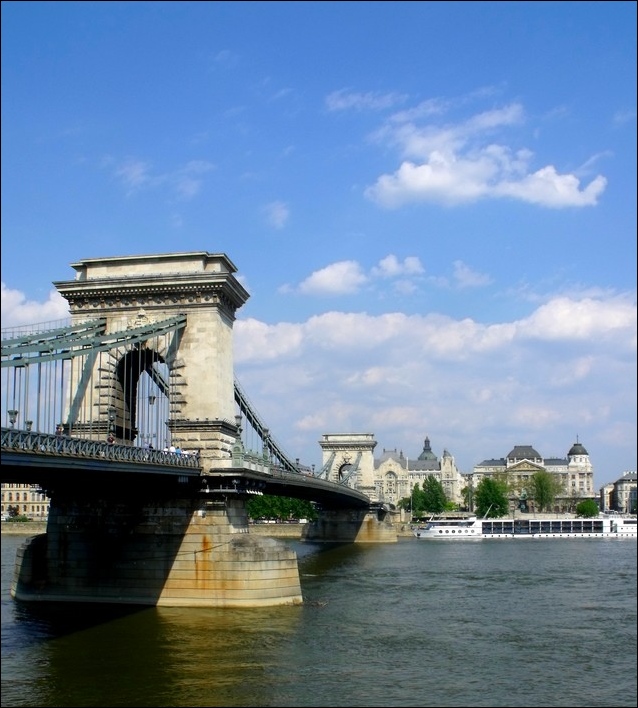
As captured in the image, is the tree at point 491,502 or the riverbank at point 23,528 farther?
the tree at point 491,502

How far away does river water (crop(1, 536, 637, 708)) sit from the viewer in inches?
942

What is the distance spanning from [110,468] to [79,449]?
163 cm

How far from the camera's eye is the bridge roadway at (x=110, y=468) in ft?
83.0

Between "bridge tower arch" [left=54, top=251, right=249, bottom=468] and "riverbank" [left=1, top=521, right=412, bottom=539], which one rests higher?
"bridge tower arch" [left=54, top=251, right=249, bottom=468]

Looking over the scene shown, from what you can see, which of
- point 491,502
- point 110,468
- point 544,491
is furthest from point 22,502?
point 110,468

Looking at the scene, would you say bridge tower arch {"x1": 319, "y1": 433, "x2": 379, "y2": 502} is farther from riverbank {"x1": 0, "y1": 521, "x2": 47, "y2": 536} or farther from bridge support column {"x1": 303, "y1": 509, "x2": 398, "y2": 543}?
riverbank {"x1": 0, "y1": 521, "x2": 47, "y2": 536}

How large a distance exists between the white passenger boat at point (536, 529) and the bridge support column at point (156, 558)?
249 feet

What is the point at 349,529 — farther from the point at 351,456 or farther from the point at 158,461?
the point at 158,461

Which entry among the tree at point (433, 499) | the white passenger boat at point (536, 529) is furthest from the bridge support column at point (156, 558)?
the tree at point (433, 499)

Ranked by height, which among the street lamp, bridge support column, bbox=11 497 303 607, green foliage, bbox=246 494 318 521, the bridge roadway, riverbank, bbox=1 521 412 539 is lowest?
riverbank, bbox=1 521 412 539

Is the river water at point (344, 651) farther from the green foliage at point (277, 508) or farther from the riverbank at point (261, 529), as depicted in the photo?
the green foliage at point (277, 508)

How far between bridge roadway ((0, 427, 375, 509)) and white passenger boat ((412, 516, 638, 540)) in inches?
2693

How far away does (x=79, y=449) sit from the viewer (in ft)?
92.4

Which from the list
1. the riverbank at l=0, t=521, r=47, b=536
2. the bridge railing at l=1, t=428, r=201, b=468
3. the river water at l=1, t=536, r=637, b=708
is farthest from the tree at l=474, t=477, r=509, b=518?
the bridge railing at l=1, t=428, r=201, b=468
